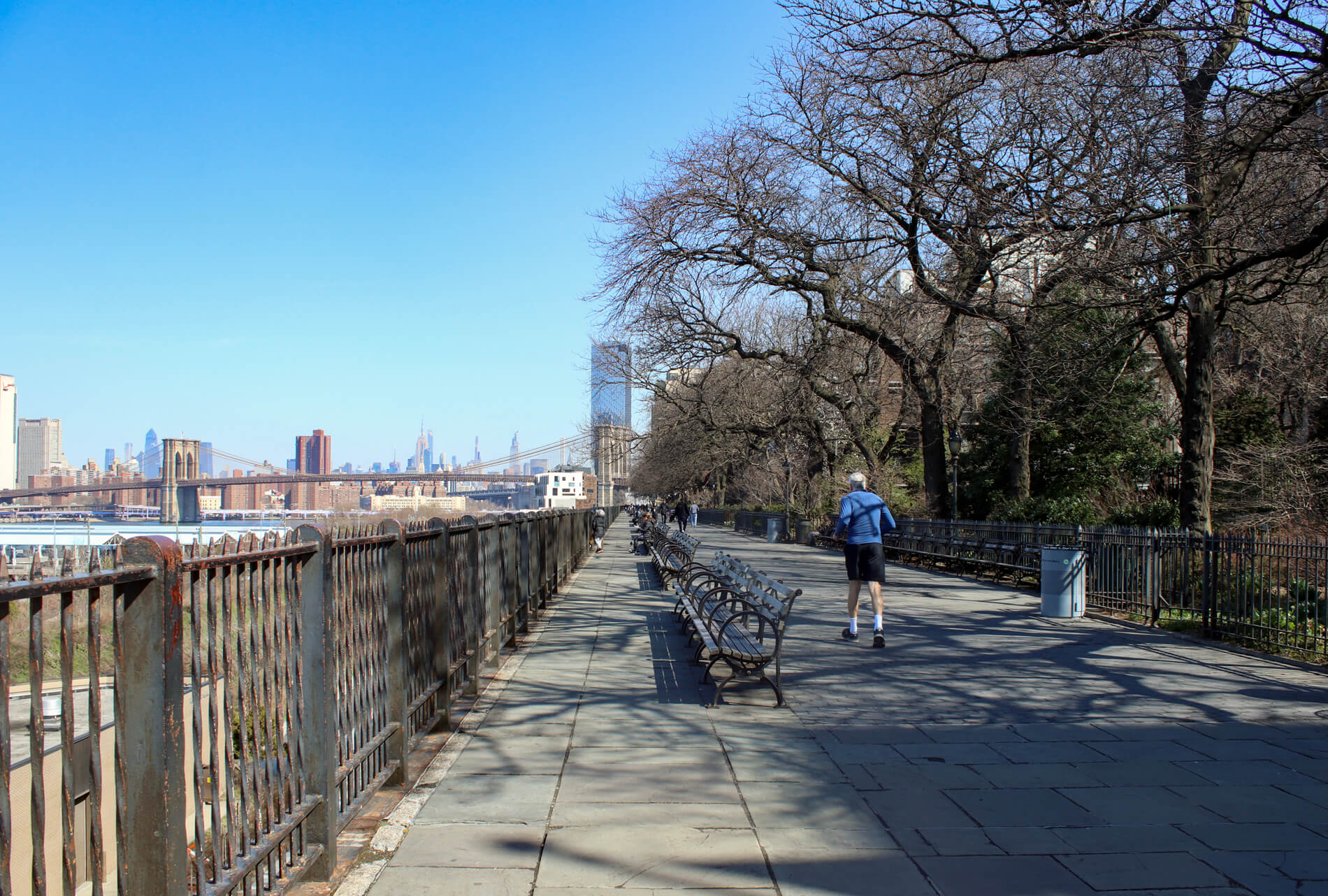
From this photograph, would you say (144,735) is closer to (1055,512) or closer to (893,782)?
(893,782)

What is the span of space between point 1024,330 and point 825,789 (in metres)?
10.6

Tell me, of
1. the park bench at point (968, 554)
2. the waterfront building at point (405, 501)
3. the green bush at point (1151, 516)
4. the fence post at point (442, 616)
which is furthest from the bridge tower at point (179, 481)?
the fence post at point (442, 616)

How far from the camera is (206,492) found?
116375 mm

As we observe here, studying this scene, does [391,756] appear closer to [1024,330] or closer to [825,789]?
[825,789]

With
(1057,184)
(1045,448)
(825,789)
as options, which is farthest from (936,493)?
(825,789)

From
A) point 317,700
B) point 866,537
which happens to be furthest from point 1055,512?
point 317,700

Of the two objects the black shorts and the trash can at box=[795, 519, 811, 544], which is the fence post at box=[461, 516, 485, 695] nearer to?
the black shorts

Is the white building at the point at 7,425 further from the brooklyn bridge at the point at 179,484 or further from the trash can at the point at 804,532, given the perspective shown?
the trash can at the point at 804,532

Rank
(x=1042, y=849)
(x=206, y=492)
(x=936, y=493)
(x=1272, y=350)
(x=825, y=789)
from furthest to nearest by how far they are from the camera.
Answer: (x=206, y=492) → (x=936, y=493) → (x=1272, y=350) → (x=825, y=789) → (x=1042, y=849)

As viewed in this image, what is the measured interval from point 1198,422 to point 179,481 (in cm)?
7523

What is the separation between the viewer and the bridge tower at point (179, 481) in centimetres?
7150

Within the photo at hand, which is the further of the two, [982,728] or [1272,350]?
[1272,350]

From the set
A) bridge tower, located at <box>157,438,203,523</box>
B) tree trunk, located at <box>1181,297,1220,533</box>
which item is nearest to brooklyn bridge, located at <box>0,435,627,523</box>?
bridge tower, located at <box>157,438,203,523</box>

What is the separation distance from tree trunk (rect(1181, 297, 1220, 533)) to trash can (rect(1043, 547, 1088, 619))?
7.76 ft
